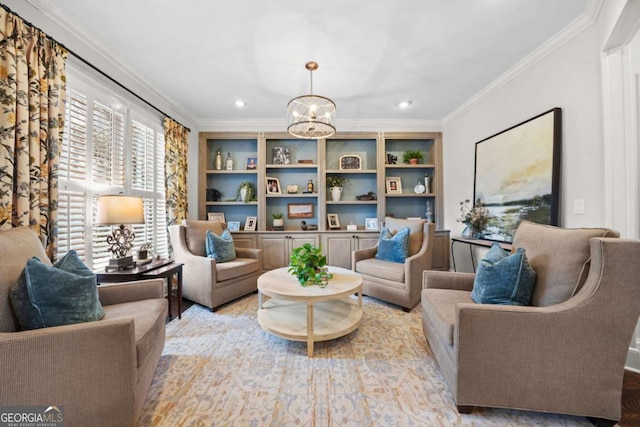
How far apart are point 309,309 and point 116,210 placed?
1.79m

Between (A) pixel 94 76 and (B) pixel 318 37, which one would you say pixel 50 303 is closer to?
(A) pixel 94 76

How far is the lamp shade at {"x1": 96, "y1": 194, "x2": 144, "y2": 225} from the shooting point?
2127mm

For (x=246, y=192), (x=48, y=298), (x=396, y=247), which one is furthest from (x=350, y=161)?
(x=48, y=298)

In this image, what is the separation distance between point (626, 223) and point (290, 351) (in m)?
2.51

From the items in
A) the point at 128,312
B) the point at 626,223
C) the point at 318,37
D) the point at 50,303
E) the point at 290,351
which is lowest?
the point at 290,351

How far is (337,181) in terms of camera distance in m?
4.50

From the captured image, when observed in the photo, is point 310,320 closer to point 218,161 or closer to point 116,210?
point 116,210

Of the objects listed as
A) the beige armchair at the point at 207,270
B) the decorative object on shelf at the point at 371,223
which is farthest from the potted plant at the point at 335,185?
the beige armchair at the point at 207,270

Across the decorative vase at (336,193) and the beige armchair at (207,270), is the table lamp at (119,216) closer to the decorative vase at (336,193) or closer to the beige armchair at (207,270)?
the beige armchair at (207,270)

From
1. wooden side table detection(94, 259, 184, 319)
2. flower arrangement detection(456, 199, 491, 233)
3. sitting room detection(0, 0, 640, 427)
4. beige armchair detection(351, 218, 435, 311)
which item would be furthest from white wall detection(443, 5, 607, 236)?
wooden side table detection(94, 259, 184, 319)

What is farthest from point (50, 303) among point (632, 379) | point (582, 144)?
point (582, 144)

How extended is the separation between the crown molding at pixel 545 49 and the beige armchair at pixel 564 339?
183cm

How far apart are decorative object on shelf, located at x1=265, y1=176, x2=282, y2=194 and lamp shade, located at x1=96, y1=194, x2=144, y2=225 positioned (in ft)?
7.65

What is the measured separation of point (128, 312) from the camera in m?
1.61
